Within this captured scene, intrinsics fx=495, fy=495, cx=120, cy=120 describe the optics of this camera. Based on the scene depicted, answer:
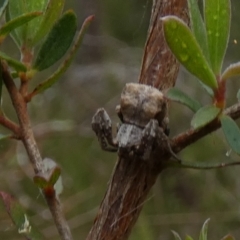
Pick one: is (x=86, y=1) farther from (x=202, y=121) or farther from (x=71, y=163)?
(x=202, y=121)

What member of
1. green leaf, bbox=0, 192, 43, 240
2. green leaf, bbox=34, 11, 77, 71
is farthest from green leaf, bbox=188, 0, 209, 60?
green leaf, bbox=0, 192, 43, 240

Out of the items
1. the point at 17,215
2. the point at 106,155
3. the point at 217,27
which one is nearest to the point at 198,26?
the point at 217,27

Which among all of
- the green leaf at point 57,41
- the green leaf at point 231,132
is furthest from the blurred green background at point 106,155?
the green leaf at point 231,132

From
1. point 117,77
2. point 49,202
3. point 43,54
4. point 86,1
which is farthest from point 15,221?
point 86,1

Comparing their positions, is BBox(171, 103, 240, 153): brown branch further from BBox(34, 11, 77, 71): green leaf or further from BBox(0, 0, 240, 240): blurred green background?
BBox(0, 0, 240, 240): blurred green background

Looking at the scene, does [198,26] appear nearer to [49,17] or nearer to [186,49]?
[186,49]

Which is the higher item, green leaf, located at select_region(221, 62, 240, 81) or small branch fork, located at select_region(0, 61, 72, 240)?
green leaf, located at select_region(221, 62, 240, 81)

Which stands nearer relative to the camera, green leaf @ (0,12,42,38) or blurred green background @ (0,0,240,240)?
green leaf @ (0,12,42,38)

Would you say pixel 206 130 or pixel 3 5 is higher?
pixel 3 5

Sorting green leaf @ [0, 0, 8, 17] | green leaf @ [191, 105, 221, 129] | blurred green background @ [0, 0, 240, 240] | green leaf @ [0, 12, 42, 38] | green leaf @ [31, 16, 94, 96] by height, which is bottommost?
blurred green background @ [0, 0, 240, 240]
